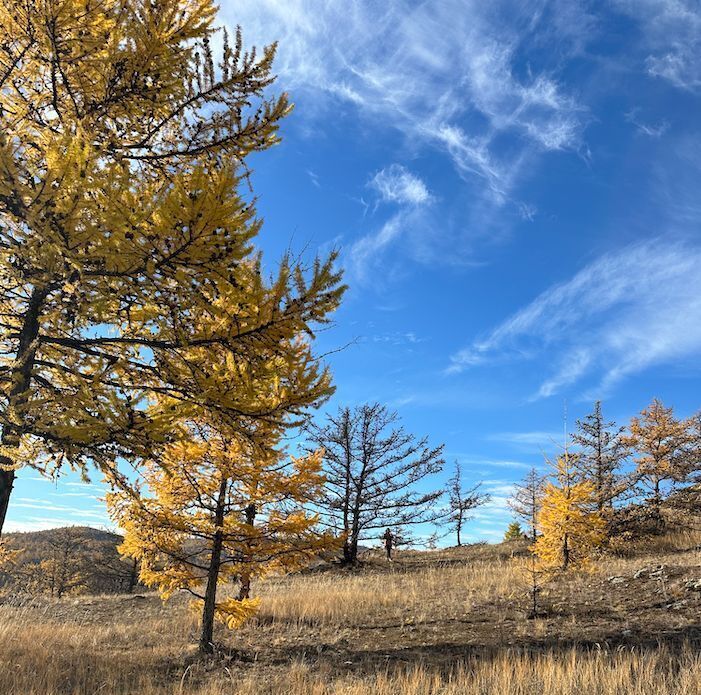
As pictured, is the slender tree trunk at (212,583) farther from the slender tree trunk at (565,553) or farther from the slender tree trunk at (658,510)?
the slender tree trunk at (658,510)

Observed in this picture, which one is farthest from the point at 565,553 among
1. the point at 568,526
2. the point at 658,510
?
the point at 658,510

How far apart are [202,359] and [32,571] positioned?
116 feet

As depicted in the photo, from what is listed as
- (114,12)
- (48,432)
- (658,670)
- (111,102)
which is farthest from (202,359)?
(658,670)

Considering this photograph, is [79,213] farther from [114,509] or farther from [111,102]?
[114,509]

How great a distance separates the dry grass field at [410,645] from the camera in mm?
5812

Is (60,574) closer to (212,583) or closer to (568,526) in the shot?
(212,583)

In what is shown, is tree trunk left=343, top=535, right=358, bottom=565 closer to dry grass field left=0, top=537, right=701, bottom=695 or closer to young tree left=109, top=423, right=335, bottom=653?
dry grass field left=0, top=537, right=701, bottom=695

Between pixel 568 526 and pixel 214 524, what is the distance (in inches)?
428

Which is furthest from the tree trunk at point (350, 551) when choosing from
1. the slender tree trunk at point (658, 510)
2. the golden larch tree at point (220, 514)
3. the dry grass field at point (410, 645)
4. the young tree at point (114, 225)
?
the young tree at point (114, 225)

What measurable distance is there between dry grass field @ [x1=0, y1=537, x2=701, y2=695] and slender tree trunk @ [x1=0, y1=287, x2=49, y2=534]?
8.13 ft

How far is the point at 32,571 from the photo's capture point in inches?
1314

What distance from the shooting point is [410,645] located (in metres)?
8.73

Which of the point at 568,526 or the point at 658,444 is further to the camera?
the point at 658,444

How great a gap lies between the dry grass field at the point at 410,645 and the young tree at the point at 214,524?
1.15 m
